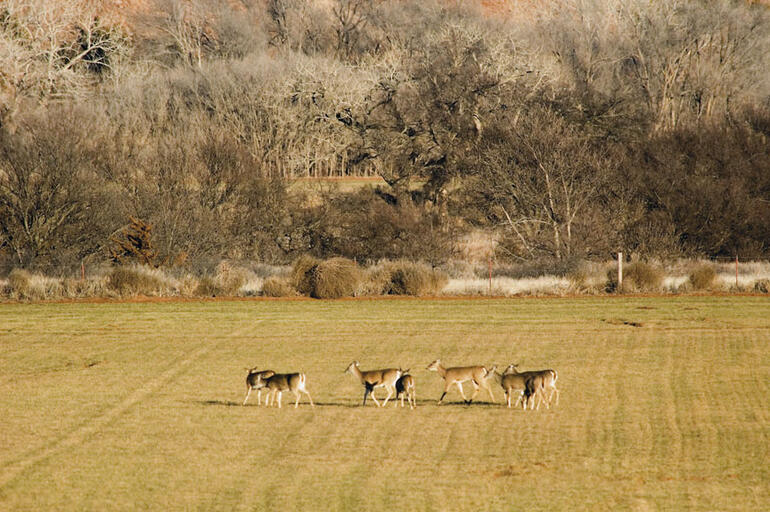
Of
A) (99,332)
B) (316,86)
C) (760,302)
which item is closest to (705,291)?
(760,302)

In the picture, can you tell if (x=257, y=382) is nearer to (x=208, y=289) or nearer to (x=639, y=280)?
(x=208, y=289)

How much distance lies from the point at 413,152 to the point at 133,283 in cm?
2874

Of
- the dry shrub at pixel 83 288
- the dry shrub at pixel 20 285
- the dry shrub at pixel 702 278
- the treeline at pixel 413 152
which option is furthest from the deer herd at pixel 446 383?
the treeline at pixel 413 152

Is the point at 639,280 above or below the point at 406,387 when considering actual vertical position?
Answer: above

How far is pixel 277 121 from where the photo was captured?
8081cm

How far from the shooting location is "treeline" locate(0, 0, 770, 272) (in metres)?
58.5

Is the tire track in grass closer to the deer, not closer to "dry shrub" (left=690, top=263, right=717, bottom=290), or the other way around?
the deer

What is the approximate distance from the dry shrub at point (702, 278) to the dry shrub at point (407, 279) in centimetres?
1012

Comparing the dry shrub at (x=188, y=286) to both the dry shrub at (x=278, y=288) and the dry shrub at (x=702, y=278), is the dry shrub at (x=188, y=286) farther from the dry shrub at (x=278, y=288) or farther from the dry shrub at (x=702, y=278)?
the dry shrub at (x=702, y=278)

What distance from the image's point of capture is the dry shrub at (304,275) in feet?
148

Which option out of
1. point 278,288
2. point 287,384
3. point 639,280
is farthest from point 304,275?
point 287,384

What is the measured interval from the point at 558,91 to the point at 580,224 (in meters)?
21.7

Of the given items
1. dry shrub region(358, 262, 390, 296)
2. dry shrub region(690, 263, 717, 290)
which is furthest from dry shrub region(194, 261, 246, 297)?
dry shrub region(690, 263, 717, 290)

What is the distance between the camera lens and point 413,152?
233 ft
